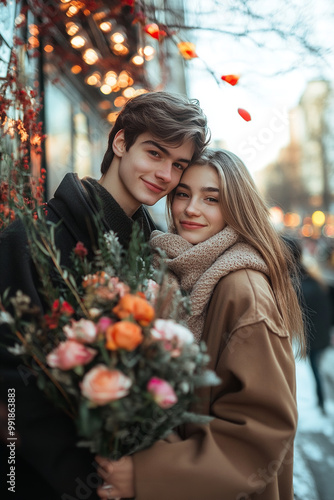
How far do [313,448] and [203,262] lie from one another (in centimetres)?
374

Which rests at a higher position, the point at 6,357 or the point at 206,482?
the point at 6,357

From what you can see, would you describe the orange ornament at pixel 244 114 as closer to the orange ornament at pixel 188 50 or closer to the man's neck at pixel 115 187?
the orange ornament at pixel 188 50

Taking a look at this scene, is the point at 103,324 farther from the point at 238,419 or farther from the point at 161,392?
the point at 238,419

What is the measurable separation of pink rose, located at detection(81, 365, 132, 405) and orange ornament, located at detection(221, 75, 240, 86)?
7.70 ft

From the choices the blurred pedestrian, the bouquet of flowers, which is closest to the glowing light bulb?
the blurred pedestrian

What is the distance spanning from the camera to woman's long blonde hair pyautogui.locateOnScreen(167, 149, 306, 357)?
7.39 ft

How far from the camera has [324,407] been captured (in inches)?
233

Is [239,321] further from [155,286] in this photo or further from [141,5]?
[141,5]

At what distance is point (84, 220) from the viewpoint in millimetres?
2092

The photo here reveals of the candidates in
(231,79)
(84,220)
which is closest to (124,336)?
(84,220)

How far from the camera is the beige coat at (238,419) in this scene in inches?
63.2

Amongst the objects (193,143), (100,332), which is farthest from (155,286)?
(193,143)

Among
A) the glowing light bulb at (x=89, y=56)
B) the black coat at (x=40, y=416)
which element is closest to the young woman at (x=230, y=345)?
the black coat at (x=40, y=416)

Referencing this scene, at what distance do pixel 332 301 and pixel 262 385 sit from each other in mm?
8810
